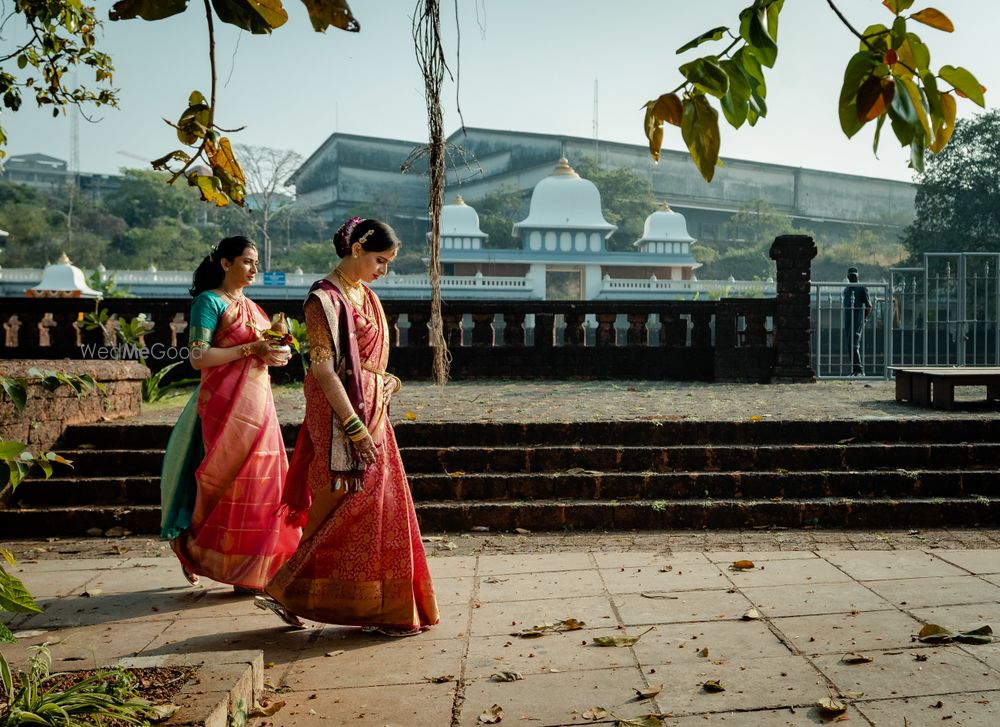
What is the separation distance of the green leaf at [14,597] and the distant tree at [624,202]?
4738 cm

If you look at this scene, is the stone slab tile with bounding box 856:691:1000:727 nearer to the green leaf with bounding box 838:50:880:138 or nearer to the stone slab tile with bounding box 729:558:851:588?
the stone slab tile with bounding box 729:558:851:588

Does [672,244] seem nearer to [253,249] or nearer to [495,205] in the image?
[495,205]

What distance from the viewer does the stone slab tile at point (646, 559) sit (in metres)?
4.74

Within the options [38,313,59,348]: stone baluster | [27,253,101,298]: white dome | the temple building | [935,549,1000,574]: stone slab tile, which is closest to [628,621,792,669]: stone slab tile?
[935,549,1000,574]: stone slab tile

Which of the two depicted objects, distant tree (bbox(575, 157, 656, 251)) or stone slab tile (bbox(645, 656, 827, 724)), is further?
distant tree (bbox(575, 157, 656, 251))

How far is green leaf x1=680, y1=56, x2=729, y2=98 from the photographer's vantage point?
1559mm

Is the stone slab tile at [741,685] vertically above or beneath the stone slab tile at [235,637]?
above

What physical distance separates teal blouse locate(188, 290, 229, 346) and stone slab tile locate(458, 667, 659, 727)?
209 centimetres

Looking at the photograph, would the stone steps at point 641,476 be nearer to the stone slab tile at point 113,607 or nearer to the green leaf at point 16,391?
the stone slab tile at point 113,607

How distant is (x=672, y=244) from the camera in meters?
45.2

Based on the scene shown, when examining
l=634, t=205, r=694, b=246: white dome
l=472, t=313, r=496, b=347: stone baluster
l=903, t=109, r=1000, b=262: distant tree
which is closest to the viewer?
l=472, t=313, r=496, b=347: stone baluster

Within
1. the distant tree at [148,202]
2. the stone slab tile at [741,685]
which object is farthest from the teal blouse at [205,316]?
the distant tree at [148,202]

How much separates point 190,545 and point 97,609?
45 cm

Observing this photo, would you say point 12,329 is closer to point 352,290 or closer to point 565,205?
point 352,290
